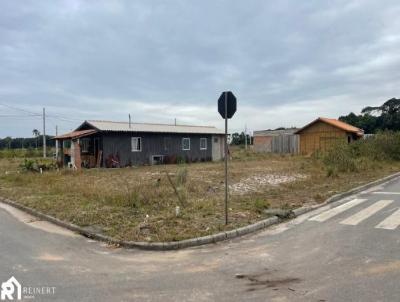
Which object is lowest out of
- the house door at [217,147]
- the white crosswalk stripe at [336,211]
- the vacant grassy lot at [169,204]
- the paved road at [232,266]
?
the paved road at [232,266]

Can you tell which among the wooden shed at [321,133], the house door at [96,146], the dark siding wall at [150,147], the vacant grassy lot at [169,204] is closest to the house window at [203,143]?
the dark siding wall at [150,147]

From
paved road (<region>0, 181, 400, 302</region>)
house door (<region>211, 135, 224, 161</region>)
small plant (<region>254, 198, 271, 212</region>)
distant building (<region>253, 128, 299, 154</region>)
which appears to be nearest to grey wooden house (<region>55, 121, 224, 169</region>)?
house door (<region>211, 135, 224, 161</region>)

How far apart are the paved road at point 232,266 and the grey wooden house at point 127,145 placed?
66.0ft

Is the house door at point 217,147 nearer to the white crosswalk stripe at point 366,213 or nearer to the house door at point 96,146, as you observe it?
the house door at point 96,146

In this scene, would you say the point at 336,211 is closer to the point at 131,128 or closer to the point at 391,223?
the point at 391,223

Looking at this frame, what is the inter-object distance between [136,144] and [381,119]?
53.5m

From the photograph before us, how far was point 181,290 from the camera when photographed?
470cm

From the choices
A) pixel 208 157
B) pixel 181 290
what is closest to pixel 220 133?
pixel 208 157

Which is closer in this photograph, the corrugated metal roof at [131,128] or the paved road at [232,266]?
the paved road at [232,266]

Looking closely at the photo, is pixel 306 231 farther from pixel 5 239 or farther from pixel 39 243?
pixel 5 239

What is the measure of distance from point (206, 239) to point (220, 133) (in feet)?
99.2

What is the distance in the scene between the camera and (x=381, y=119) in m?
66.9

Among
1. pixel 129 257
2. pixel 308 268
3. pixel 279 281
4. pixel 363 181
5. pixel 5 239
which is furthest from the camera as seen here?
pixel 363 181

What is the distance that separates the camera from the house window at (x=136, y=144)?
30.1m
